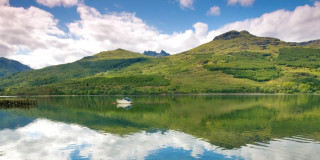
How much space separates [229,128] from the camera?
4675cm

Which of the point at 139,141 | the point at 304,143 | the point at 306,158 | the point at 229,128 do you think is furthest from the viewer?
the point at 229,128

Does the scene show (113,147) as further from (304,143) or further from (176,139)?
(304,143)

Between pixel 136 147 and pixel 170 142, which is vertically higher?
pixel 170 142

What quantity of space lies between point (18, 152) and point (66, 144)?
21.6ft

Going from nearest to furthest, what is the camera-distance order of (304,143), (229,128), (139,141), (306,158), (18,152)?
(306,158) → (18,152) → (304,143) → (139,141) → (229,128)

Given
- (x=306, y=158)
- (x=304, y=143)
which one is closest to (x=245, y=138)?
(x=304, y=143)

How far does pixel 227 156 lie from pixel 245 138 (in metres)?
10.7

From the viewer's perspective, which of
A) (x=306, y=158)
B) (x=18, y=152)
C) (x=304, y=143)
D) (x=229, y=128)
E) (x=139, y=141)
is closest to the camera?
(x=306, y=158)

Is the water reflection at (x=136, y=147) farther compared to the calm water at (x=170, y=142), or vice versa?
the calm water at (x=170, y=142)

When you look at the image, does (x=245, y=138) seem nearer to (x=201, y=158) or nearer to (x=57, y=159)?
(x=201, y=158)

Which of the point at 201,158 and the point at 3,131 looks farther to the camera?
the point at 3,131

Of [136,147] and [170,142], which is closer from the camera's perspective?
[136,147]

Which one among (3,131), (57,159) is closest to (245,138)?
(57,159)

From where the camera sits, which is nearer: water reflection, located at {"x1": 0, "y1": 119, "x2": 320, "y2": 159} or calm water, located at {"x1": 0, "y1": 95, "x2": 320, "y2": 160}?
water reflection, located at {"x1": 0, "y1": 119, "x2": 320, "y2": 159}
